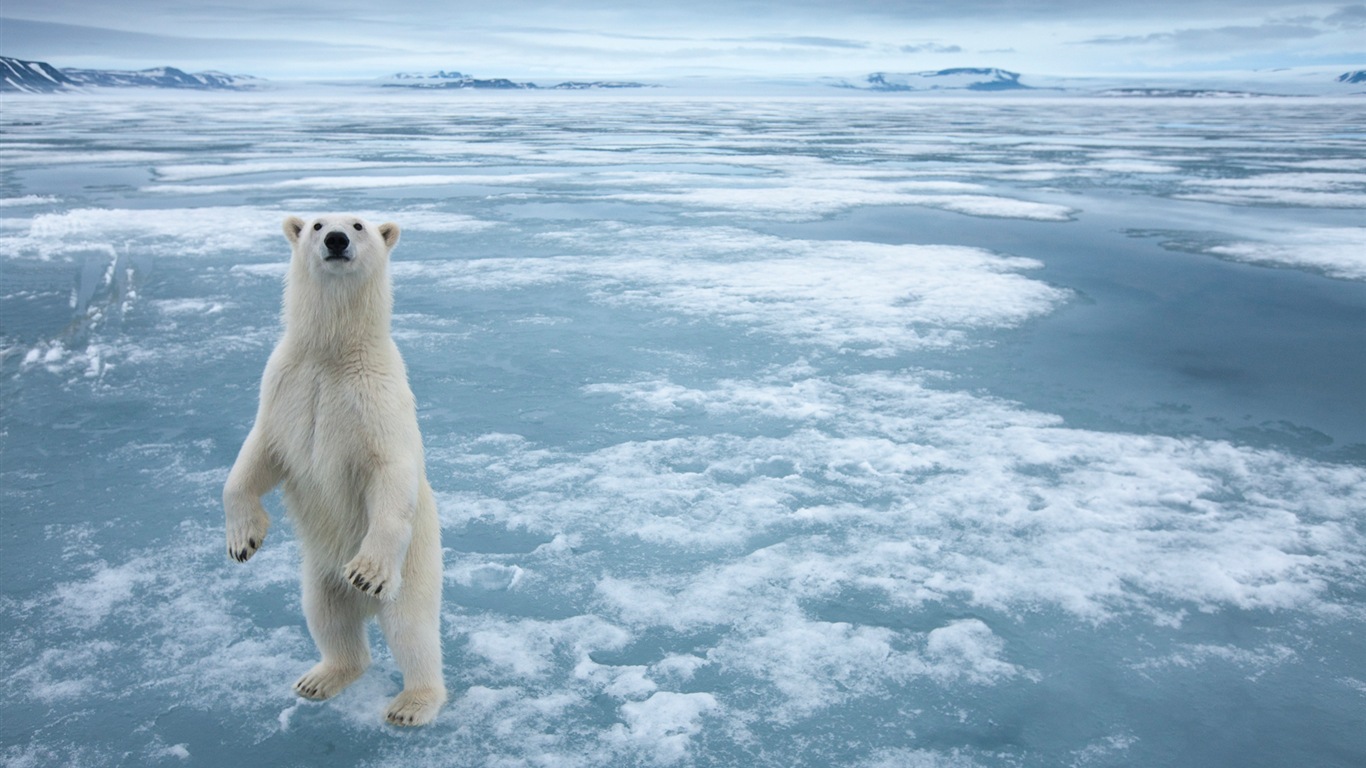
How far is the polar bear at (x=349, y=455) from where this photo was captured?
2.21 meters

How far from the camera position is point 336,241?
2191mm

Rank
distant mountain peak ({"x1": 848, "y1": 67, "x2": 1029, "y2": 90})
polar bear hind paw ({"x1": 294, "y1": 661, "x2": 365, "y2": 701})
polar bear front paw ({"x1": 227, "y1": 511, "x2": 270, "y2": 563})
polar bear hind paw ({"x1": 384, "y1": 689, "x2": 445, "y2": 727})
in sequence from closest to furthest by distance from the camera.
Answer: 1. polar bear front paw ({"x1": 227, "y1": 511, "x2": 270, "y2": 563})
2. polar bear hind paw ({"x1": 384, "y1": 689, "x2": 445, "y2": 727})
3. polar bear hind paw ({"x1": 294, "y1": 661, "x2": 365, "y2": 701})
4. distant mountain peak ({"x1": 848, "y1": 67, "x2": 1029, "y2": 90})

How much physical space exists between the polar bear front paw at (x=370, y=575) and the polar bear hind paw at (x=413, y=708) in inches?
16.3

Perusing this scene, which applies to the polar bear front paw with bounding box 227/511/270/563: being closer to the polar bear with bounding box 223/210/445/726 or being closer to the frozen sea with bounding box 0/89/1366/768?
the polar bear with bounding box 223/210/445/726

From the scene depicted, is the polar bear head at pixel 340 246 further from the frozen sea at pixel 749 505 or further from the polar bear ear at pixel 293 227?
the frozen sea at pixel 749 505

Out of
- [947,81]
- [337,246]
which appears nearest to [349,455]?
[337,246]

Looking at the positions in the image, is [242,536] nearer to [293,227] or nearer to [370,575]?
[370,575]

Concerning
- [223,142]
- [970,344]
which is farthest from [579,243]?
[223,142]

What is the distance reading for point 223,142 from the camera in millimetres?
22906

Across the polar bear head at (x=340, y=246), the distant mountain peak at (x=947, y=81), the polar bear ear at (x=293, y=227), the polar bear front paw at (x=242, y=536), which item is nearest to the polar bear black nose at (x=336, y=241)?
the polar bear head at (x=340, y=246)

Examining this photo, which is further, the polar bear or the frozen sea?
the frozen sea

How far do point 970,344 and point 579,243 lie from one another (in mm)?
4464

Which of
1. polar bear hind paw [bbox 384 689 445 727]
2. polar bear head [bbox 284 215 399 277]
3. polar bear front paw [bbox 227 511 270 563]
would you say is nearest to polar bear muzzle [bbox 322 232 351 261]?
polar bear head [bbox 284 215 399 277]

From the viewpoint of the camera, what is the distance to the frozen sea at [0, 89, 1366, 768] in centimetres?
251
